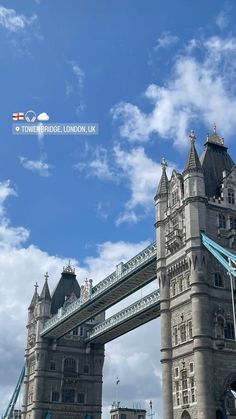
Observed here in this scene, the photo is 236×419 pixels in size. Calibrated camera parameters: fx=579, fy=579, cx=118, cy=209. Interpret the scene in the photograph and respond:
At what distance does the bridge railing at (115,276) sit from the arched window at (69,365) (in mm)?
7327

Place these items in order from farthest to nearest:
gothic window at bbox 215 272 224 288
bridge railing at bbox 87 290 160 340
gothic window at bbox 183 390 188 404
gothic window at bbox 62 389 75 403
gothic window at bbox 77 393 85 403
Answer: gothic window at bbox 77 393 85 403, gothic window at bbox 62 389 75 403, bridge railing at bbox 87 290 160 340, gothic window at bbox 215 272 224 288, gothic window at bbox 183 390 188 404

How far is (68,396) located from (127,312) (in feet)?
81.1

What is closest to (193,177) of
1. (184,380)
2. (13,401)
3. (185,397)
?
(184,380)

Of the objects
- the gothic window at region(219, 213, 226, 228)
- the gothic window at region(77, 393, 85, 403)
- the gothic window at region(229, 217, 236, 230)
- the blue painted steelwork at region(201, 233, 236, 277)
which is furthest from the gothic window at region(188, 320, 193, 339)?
the gothic window at region(77, 393, 85, 403)

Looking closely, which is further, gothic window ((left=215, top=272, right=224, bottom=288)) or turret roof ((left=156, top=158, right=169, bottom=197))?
turret roof ((left=156, top=158, right=169, bottom=197))

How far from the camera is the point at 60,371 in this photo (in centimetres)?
10319

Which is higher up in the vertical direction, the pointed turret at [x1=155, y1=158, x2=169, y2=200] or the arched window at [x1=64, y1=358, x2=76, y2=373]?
the pointed turret at [x1=155, y1=158, x2=169, y2=200]

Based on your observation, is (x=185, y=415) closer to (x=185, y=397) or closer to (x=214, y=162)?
(x=185, y=397)

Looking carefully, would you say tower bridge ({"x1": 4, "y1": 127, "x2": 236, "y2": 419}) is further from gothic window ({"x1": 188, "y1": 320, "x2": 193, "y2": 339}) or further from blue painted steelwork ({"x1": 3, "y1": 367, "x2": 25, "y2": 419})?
blue painted steelwork ({"x1": 3, "y1": 367, "x2": 25, "y2": 419})

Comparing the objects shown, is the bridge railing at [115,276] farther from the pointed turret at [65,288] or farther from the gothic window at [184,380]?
the gothic window at [184,380]

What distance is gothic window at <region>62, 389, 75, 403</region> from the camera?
10162cm

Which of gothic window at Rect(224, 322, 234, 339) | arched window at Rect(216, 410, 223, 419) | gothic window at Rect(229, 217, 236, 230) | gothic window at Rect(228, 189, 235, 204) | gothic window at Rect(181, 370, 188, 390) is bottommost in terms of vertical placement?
arched window at Rect(216, 410, 223, 419)

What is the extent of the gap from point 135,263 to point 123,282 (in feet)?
17.5

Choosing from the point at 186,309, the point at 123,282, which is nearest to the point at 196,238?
the point at 186,309
